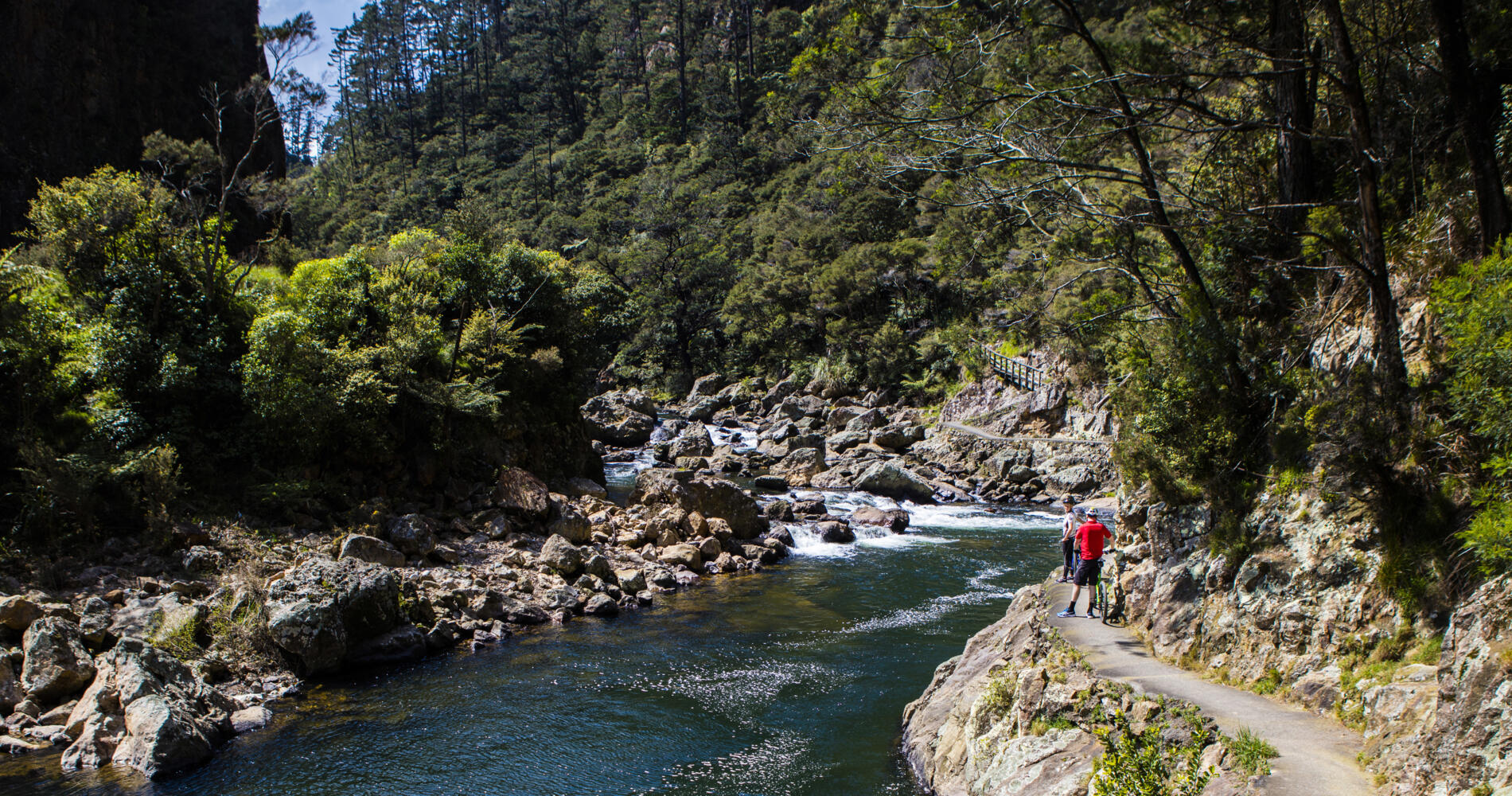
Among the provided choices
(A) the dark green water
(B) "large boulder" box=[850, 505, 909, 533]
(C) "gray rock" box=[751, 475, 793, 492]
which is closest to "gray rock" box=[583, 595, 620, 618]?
→ (A) the dark green water

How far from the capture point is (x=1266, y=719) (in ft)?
22.9

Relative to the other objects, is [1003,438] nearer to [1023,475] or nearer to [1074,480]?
[1023,475]

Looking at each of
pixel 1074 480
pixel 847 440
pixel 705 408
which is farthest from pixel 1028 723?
pixel 705 408

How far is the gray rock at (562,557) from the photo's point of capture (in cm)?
1773

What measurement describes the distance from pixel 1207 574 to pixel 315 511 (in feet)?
56.7

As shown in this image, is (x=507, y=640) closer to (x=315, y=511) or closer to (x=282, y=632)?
(x=282, y=632)

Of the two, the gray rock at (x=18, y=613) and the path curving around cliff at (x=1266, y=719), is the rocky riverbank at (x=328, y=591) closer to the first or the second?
the gray rock at (x=18, y=613)

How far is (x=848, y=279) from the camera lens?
48812 mm

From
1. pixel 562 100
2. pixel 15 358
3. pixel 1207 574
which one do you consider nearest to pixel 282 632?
pixel 15 358

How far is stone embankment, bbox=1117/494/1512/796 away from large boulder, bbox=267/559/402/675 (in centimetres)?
1152

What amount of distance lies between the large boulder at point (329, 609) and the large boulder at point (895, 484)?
61.7ft

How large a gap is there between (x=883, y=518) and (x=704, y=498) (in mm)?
5988

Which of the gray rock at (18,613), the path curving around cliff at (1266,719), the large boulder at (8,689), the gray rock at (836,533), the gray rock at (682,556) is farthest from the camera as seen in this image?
the gray rock at (836,533)

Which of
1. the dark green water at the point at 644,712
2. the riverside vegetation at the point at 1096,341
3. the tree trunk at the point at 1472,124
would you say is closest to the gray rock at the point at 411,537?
the riverside vegetation at the point at 1096,341
